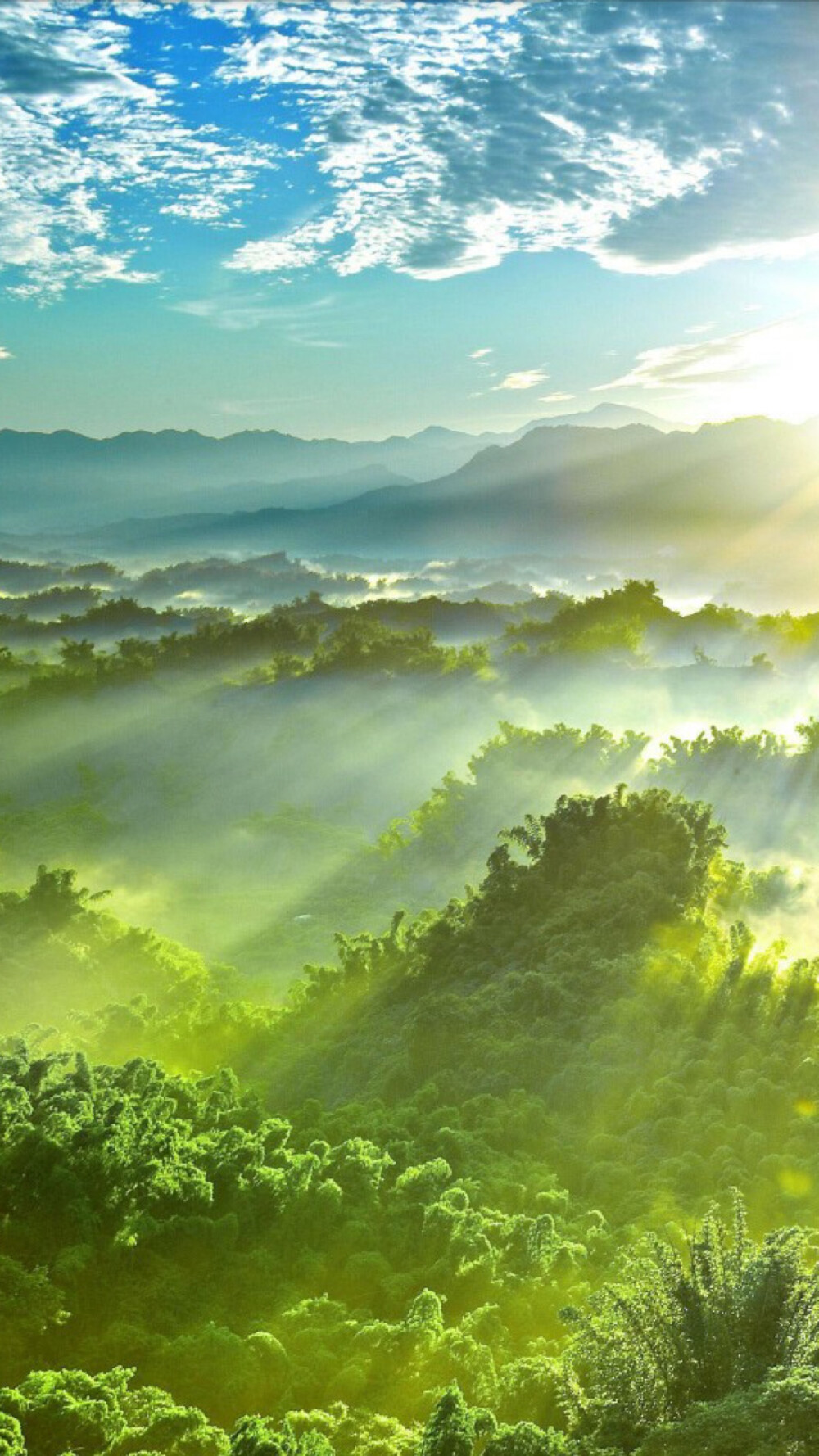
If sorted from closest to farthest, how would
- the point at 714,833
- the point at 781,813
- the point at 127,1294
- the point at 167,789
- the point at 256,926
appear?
the point at 127,1294 → the point at 714,833 → the point at 781,813 → the point at 256,926 → the point at 167,789

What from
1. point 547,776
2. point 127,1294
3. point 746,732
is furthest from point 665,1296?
point 746,732

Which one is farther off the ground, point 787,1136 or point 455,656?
point 455,656

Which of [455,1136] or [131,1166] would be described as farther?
[455,1136]

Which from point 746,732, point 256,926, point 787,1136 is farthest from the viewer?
point 746,732

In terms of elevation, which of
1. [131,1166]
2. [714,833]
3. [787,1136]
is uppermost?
Result: [714,833]

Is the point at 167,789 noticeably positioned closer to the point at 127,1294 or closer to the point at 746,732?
the point at 746,732

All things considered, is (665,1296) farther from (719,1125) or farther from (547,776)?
(547,776)
